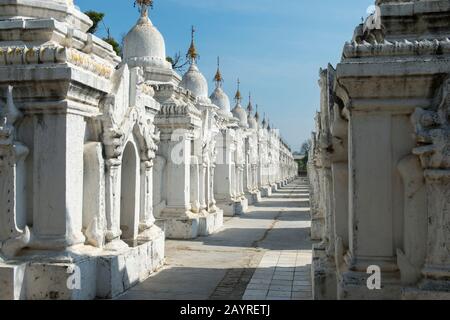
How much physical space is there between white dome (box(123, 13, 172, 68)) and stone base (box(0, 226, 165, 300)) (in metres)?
7.52

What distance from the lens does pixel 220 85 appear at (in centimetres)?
2958

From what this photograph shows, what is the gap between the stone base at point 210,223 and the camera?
15383 millimetres

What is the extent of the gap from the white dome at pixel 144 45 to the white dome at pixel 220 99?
1374 centimetres

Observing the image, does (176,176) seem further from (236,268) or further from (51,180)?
(51,180)

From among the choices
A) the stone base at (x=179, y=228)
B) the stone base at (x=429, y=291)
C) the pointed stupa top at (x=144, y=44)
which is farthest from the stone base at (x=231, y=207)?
the stone base at (x=429, y=291)

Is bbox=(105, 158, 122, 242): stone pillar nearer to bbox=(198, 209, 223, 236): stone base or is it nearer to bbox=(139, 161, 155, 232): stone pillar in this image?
bbox=(139, 161, 155, 232): stone pillar

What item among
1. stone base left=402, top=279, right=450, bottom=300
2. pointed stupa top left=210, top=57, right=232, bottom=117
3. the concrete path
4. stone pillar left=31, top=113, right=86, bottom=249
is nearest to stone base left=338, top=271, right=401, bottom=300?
stone base left=402, top=279, right=450, bottom=300

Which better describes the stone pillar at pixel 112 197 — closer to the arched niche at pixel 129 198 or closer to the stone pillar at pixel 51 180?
the arched niche at pixel 129 198

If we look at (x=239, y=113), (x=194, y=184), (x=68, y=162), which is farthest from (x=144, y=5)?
(x=239, y=113)

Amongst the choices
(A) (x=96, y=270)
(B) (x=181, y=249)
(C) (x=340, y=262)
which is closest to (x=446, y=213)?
(C) (x=340, y=262)

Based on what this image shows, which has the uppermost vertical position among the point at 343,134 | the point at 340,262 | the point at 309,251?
the point at 343,134

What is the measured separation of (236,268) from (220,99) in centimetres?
1914
